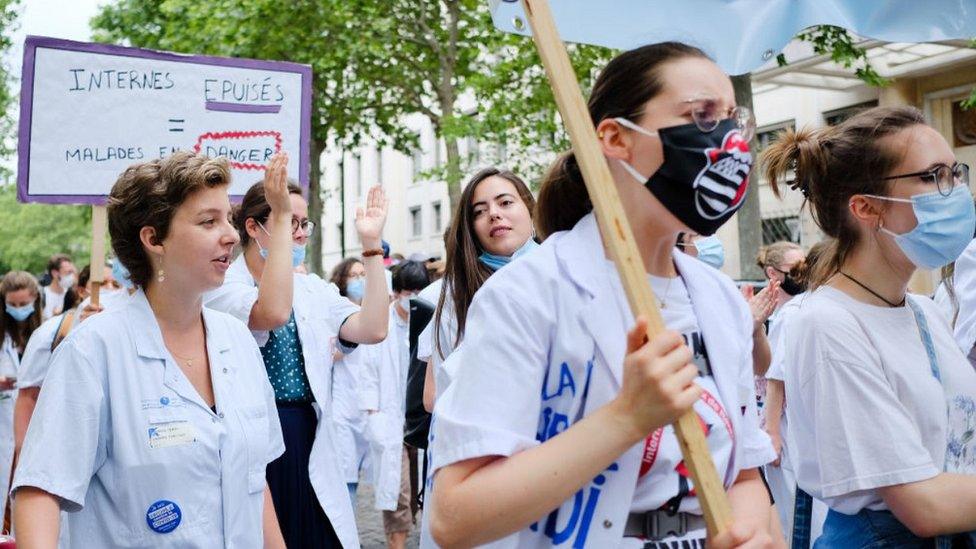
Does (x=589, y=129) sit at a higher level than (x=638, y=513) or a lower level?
higher

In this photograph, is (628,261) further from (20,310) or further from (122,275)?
(20,310)

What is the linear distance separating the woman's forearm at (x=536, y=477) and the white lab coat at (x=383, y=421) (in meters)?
6.05

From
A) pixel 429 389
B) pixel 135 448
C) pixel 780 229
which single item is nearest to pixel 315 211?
pixel 780 229

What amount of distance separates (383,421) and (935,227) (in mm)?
5648

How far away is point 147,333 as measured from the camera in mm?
3250

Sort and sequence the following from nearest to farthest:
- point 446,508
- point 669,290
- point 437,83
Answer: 1. point 446,508
2. point 669,290
3. point 437,83

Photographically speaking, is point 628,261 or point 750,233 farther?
point 750,233

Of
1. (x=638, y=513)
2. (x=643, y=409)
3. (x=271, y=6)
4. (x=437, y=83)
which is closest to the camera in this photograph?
(x=643, y=409)

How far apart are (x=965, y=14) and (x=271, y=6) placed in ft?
70.5

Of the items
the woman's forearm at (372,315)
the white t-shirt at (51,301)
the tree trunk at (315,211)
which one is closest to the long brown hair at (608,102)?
the woman's forearm at (372,315)

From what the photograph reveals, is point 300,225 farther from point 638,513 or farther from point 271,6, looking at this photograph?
point 271,6

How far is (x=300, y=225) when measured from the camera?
485 cm

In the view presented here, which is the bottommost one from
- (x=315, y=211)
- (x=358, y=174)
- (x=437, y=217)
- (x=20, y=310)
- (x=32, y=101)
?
(x=20, y=310)

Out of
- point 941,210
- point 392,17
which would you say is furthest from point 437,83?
point 941,210
